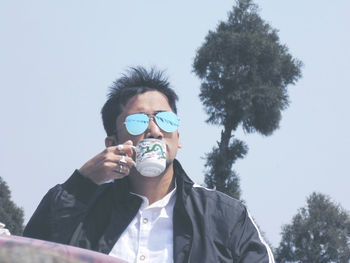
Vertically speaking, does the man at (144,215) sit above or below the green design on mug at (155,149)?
below

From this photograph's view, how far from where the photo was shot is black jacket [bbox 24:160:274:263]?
2473 millimetres

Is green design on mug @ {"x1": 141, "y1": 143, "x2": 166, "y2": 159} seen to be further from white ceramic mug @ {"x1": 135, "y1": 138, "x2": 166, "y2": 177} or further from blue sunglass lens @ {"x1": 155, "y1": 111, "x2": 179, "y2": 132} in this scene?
blue sunglass lens @ {"x1": 155, "y1": 111, "x2": 179, "y2": 132}

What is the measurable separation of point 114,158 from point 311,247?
93.9 ft

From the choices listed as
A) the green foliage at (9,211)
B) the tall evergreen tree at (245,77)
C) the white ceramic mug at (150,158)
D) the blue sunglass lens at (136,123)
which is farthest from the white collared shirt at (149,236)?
the green foliage at (9,211)

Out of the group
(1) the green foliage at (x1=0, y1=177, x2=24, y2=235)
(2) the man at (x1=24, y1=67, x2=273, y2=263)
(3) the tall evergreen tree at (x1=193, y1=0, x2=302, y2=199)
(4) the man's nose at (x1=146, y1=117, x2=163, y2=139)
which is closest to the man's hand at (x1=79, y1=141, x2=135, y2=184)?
(2) the man at (x1=24, y1=67, x2=273, y2=263)

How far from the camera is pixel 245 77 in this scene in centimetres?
2511

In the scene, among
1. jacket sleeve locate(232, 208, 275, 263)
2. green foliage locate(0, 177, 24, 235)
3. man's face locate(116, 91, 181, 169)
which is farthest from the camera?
green foliage locate(0, 177, 24, 235)

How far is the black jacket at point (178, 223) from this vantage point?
2473 millimetres

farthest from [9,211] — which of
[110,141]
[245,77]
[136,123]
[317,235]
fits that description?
[136,123]

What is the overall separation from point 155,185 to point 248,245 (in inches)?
20.7

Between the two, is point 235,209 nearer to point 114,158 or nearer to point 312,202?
point 114,158

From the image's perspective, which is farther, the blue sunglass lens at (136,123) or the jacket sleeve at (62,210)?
the blue sunglass lens at (136,123)

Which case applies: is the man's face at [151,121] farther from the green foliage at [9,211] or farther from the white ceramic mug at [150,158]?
the green foliage at [9,211]

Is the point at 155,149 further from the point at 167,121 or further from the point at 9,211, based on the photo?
the point at 9,211
